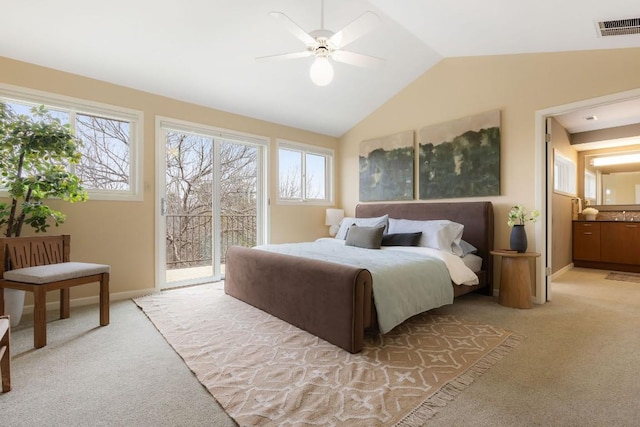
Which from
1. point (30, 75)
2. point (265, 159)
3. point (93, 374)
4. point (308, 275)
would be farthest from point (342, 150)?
point (93, 374)

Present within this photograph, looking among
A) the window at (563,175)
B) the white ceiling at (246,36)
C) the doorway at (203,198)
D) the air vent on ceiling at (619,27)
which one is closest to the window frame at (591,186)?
the window at (563,175)

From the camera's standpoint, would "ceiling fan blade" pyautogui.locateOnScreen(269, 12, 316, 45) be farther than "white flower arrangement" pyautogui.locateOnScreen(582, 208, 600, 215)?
No

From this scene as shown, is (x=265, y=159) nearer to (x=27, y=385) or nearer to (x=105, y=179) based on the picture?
(x=105, y=179)

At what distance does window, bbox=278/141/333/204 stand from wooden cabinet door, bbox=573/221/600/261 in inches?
177

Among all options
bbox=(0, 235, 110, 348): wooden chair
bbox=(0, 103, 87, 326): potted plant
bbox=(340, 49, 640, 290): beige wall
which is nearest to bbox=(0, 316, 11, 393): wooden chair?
bbox=(0, 235, 110, 348): wooden chair

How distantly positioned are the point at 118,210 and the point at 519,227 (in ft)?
14.9

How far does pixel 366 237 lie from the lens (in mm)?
3592

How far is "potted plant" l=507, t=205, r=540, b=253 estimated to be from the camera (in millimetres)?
3211

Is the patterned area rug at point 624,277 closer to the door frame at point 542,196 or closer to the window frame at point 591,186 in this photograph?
the window frame at point 591,186

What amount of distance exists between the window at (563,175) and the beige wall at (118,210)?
16.8 ft

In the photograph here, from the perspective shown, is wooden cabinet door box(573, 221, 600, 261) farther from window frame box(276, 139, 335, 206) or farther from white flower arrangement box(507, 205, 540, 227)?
window frame box(276, 139, 335, 206)

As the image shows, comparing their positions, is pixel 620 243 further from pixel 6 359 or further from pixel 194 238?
pixel 6 359

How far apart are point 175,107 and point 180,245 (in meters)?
1.92

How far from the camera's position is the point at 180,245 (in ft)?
14.3
